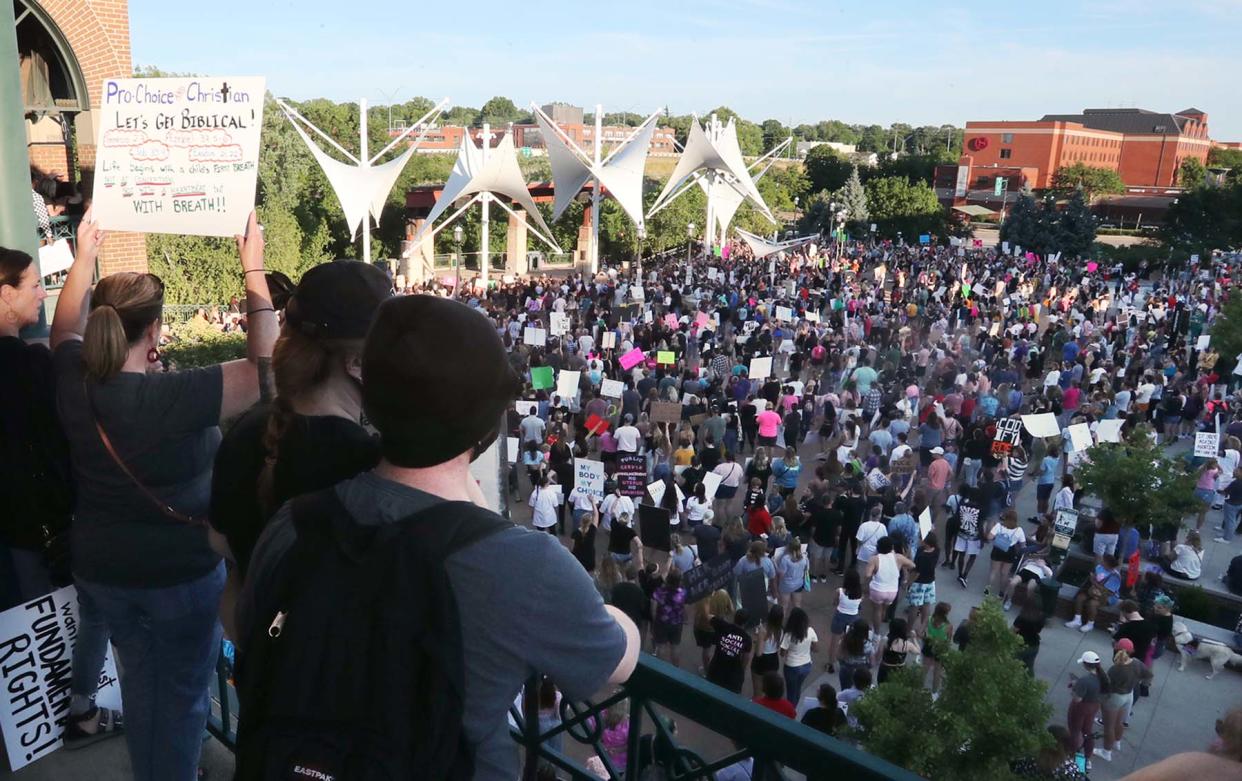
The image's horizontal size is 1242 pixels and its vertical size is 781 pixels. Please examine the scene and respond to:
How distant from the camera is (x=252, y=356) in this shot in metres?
2.52

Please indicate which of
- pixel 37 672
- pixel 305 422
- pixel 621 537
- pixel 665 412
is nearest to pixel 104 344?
pixel 305 422

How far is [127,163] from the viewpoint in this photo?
340cm

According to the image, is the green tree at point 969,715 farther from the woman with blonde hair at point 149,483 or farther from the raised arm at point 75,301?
the raised arm at point 75,301

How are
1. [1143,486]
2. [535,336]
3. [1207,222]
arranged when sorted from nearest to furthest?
[1143,486], [535,336], [1207,222]

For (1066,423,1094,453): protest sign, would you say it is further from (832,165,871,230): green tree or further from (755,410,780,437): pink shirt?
(832,165,871,230): green tree

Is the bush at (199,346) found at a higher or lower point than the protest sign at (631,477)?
higher

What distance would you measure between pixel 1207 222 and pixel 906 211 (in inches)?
708

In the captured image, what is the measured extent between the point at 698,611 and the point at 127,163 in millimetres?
6653

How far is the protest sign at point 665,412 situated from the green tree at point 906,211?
55.4 meters

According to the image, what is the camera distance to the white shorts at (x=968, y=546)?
1218 centimetres

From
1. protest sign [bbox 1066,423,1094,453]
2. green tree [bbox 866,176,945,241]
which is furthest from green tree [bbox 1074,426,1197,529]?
green tree [bbox 866,176,945,241]

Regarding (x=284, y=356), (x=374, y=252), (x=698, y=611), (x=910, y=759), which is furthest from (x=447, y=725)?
(x=374, y=252)

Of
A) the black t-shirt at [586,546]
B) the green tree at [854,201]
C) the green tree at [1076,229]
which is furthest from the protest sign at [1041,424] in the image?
the green tree at [854,201]

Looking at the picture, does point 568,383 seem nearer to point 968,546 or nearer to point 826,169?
point 968,546
